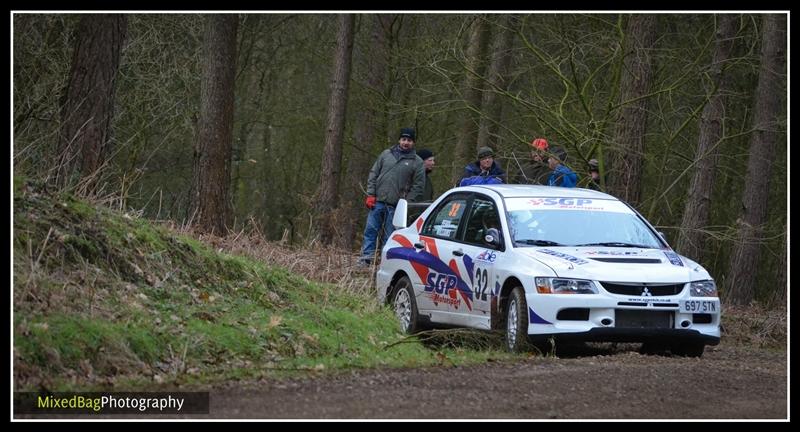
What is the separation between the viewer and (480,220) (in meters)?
12.8

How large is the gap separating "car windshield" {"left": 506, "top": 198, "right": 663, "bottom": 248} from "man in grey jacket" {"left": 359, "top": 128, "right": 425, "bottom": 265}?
530cm

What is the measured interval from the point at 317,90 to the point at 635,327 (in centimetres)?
2284

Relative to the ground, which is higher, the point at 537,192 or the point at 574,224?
the point at 537,192

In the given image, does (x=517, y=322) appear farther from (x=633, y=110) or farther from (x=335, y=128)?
(x=335, y=128)

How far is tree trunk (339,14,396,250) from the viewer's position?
26.7 meters

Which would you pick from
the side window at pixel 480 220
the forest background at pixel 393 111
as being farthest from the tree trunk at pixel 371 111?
the side window at pixel 480 220

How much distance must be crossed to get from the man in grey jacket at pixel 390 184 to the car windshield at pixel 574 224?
5298mm

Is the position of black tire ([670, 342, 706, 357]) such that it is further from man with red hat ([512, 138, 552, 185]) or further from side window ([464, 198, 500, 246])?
man with red hat ([512, 138, 552, 185])

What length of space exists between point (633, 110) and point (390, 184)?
11.9 feet

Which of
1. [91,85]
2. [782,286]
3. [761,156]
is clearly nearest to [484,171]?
[91,85]

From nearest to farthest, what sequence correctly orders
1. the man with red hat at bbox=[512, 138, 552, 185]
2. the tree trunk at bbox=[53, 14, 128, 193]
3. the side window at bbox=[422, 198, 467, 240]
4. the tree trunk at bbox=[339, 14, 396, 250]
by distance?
the side window at bbox=[422, 198, 467, 240] < the tree trunk at bbox=[53, 14, 128, 193] < the man with red hat at bbox=[512, 138, 552, 185] < the tree trunk at bbox=[339, 14, 396, 250]

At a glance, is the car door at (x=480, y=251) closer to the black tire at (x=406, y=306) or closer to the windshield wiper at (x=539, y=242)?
the windshield wiper at (x=539, y=242)

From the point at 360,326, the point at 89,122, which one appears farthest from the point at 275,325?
the point at 89,122

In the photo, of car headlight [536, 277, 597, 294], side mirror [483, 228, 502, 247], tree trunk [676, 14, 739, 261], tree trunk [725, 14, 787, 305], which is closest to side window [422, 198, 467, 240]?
side mirror [483, 228, 502, 247]
